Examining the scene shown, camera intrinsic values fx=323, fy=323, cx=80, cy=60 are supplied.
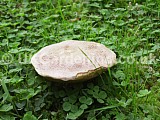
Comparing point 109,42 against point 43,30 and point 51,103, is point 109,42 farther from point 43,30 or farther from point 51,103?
point 51,103

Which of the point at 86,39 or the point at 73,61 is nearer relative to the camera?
the point at 73,61

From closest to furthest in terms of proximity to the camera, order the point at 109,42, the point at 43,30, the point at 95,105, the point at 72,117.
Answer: the point at 72,117, the point at 95,105, the point at 109,42, the point at 43,30

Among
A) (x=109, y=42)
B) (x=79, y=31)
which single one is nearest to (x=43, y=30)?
(x=79, y=31)

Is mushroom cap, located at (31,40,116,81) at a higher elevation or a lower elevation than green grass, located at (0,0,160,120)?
higher

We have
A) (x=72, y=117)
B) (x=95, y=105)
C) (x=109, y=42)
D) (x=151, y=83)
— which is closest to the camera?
(x=72, y=117)
